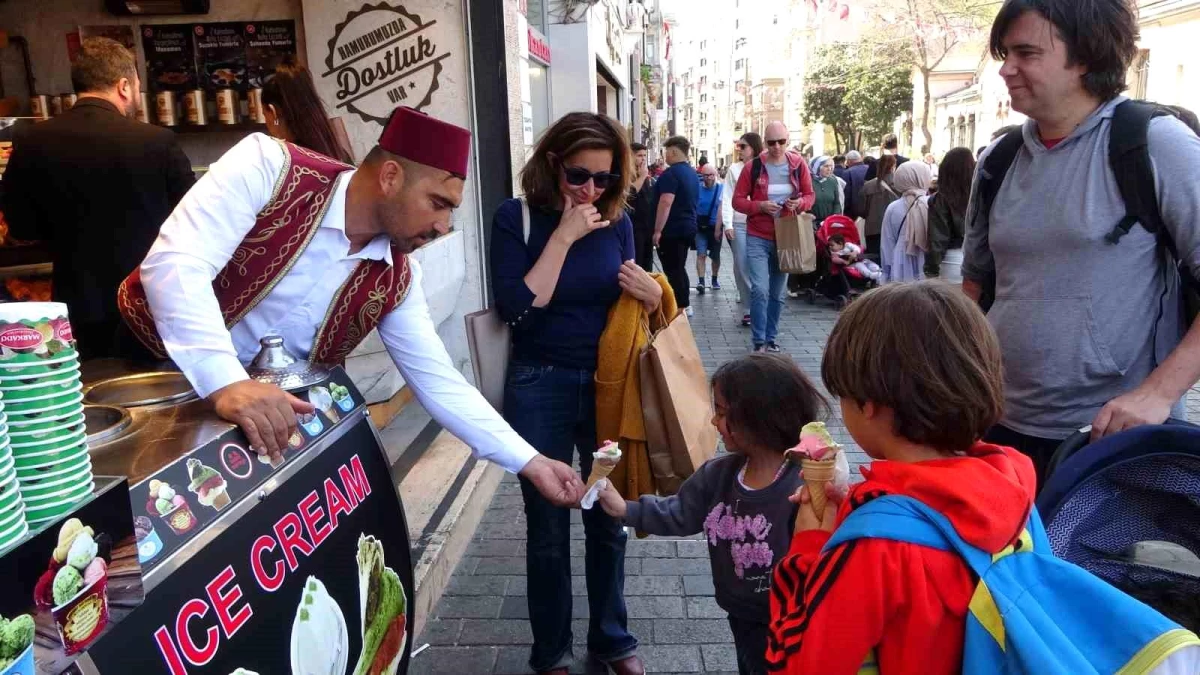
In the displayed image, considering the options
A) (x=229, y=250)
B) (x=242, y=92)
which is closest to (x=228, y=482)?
(x=229, y=250)

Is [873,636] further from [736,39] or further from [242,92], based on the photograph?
[736,39]

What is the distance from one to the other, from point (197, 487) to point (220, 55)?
210 inches

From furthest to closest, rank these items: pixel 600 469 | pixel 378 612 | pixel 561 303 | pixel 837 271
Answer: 1. pixel 837 271
2. pixel 561 303
3. pixel 600 469
4. pixel 378 612

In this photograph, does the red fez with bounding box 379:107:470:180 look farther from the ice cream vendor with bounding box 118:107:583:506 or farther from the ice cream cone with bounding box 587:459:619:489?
the ice cream cone with bounding box 587:459:619:489

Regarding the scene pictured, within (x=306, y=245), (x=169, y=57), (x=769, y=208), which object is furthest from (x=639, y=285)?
(x=769, y=208)

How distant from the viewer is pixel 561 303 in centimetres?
287

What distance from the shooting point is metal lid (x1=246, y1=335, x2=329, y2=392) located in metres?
1.98

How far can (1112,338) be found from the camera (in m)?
2.21

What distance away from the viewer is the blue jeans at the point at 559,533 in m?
2.92

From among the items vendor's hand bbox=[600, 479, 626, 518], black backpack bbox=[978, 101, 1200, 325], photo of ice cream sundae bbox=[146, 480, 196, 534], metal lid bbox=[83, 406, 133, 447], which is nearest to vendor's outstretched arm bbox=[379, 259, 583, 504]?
vendor's hand bbox=[600, 479, 626, 518]

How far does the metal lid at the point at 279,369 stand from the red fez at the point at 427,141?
0.56m

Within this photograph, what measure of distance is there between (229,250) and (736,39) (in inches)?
4733

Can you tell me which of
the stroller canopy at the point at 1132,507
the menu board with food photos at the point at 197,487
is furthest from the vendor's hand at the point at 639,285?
the stroller canopy at the point at 1132,507

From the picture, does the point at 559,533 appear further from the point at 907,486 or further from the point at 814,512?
the point at 907,486
